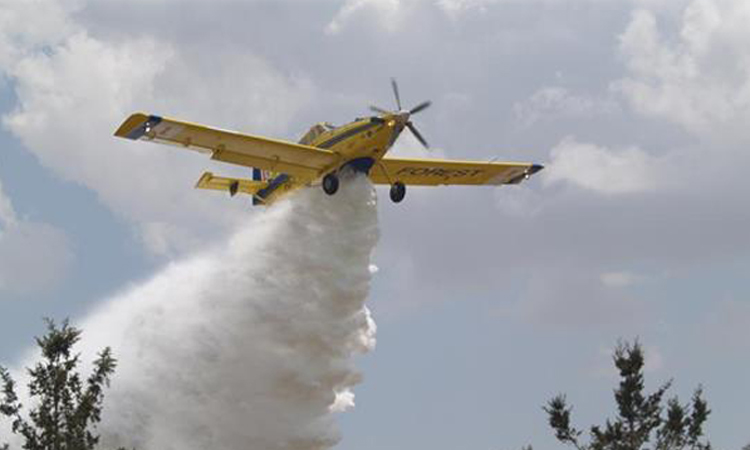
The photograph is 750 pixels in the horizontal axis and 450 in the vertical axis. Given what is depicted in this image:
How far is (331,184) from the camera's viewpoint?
3744cm

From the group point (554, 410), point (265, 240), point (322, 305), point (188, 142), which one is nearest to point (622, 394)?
point (554, 410)

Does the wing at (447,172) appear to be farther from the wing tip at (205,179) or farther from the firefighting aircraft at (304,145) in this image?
the wing tip at (205,179)

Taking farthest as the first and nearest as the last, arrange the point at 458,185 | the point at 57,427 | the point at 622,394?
the point at 458,185 < the point at 622,394 < the point at 57,427

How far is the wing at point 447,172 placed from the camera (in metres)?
42.0

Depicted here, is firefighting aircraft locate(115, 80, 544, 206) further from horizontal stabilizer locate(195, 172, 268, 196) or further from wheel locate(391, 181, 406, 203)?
horizontal stabilizer locate(195, 172, 268, 196)

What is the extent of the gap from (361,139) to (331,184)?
172cm

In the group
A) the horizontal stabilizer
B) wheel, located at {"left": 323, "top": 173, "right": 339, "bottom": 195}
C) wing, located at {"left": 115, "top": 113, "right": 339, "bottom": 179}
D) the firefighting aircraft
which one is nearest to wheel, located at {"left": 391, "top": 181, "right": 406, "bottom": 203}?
the firefighting aircraft

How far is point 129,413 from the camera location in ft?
138

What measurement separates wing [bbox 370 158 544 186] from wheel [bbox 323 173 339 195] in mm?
3554

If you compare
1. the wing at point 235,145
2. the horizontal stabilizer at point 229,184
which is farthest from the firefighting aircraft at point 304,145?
the horizontal stabilizer at point 229,184

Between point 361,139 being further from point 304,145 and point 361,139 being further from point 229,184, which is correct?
point 229,184

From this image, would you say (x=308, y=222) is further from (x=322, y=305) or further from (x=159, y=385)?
(x=159, y=385)

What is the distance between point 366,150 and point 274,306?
20.3 ft

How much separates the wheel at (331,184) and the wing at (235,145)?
47 centimetres
